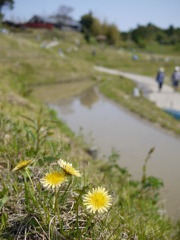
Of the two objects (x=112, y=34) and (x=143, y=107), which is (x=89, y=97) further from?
(x=112, y=34)

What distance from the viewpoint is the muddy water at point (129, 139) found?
21.8 feet

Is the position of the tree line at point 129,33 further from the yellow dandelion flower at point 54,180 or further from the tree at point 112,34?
the yellow dandelion flower at point 54,180

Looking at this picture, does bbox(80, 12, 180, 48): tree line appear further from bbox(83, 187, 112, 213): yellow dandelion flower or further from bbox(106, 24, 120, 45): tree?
bbox(83, 187, 112, 213): yellow dandelion flower

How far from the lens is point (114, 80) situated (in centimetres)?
2438

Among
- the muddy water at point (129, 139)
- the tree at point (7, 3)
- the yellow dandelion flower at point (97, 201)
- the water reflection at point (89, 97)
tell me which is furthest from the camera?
the tree at point (7, 3)

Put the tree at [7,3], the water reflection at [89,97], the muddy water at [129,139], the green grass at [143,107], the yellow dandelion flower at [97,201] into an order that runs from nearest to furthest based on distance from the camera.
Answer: the yellow dandelion flower at [97,201] → the muddy water at [129,139] → the green grass at [143,107] → the water reflection at [89,97] → the tree at [7,3]

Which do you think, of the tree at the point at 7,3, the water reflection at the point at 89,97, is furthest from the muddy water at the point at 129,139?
the tree at the point at 7,3

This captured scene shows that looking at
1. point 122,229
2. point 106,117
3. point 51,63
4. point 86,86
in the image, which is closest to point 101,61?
point 51,63

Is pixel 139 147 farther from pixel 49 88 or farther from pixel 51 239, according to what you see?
pixel 49 88

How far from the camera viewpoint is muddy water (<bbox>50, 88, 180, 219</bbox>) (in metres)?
6.63

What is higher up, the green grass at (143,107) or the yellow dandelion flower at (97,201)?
the yellow dandelion flower at (97,201)

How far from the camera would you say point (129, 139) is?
9570mm

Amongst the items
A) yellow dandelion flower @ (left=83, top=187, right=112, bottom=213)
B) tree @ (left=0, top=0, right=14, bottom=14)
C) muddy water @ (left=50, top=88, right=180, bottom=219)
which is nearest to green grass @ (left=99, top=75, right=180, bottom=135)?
muddy water @ (left=50, top=88, right=180, bottom=219)

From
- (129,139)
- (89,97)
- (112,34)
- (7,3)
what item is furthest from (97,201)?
(112,34)
